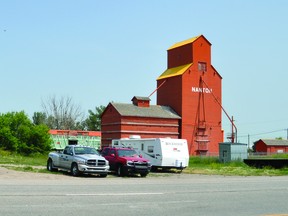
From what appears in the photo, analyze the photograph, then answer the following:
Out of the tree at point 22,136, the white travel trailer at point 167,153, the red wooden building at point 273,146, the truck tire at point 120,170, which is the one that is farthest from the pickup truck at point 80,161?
the red wooden building at point 273,146

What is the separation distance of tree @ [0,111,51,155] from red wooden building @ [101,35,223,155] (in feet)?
30.6

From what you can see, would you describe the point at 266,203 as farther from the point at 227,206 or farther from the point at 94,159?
the point at 94,159

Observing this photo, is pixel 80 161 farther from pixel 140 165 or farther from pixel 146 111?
pixel 146 111

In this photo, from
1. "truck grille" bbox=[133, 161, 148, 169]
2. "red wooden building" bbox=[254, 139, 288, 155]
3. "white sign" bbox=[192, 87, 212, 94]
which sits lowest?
"truck grille" bbox=[133, 161, 148, 169]

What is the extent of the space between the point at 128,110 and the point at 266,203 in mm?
51237

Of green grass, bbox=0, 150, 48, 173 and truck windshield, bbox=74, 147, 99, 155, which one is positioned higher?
truck windshield, bbox=74, 147, 99, 155

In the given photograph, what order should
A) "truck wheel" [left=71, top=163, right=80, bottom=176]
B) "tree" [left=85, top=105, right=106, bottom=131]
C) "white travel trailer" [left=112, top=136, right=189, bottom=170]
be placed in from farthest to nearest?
"tree" [left=85, top=105, right=106, bottom=131], "white travel trailer" [left=112, top=136, right=189, bottom=170], "truck wheel" [left=71, top=163, right=80, bottom=176]

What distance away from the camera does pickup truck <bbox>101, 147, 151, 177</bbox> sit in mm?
28531

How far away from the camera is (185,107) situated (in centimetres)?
6819

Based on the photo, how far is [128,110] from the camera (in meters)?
64.2

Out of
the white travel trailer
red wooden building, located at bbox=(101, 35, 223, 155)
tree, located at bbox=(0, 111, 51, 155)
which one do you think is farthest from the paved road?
tree, located at bbox=(0, 111, 51, 155)

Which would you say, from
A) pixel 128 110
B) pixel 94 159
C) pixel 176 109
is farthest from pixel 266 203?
pixel 176 109

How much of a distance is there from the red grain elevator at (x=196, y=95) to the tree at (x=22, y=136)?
20.1 m

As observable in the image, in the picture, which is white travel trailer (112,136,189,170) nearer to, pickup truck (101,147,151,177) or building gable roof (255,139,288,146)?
pickup truck (101,147,151,177)
